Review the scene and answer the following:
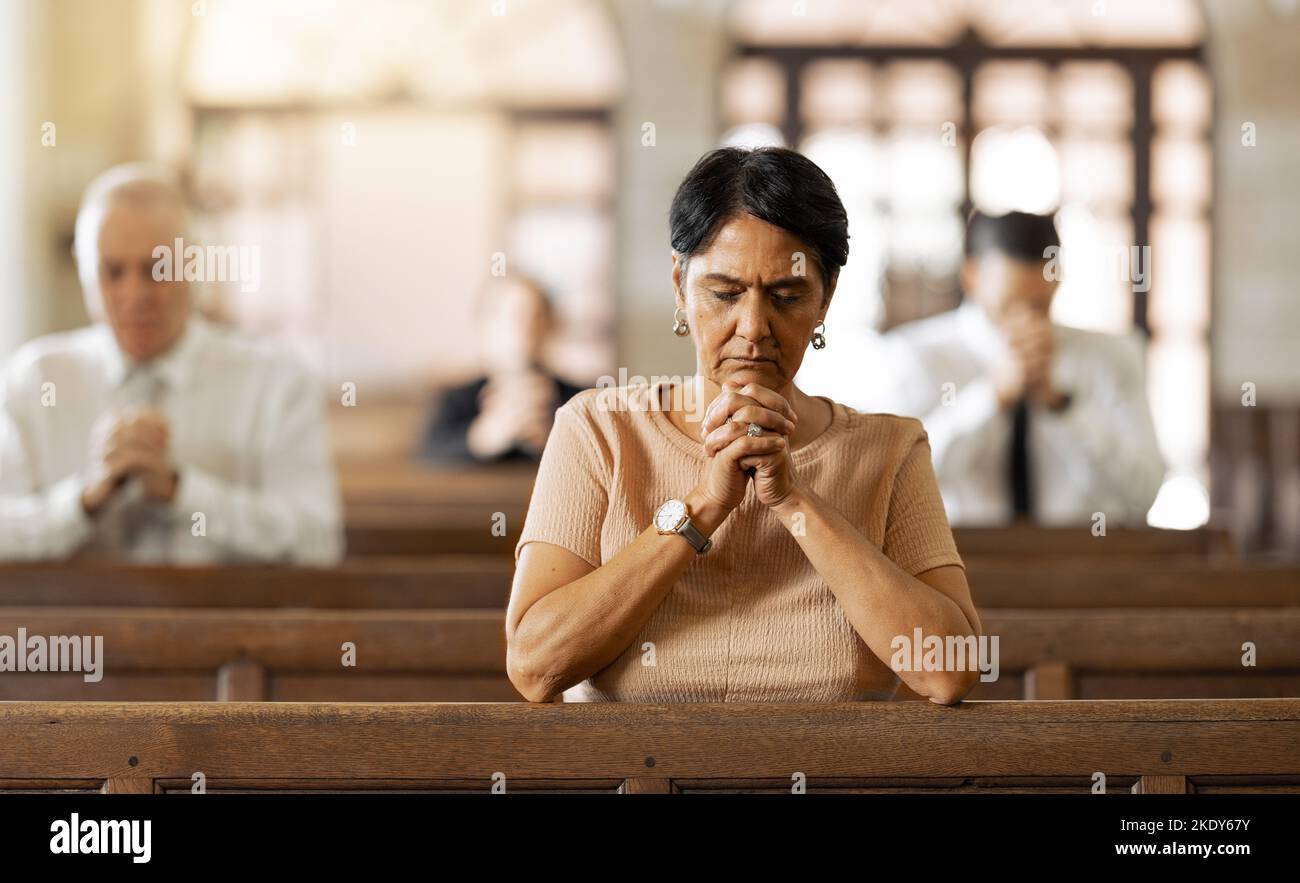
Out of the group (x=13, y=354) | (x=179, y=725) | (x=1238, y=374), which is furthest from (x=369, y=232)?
(x=179, y=725)

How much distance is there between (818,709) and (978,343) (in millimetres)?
3183

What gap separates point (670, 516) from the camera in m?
1.93

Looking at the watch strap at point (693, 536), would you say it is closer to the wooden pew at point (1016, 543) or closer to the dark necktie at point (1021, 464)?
the wooden pew at point (1016, 543)

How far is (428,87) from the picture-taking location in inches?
410

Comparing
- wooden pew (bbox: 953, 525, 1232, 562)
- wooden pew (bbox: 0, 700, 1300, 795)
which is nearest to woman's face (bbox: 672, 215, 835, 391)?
wooden pew (bbox: 0, 700, 1300, 795)

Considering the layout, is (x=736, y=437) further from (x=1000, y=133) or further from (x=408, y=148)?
(x=1000, y=133)

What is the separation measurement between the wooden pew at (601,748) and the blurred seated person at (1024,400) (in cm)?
247

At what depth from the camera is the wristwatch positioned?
1910 mm

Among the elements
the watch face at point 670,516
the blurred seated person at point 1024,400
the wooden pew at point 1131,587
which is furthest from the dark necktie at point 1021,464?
the watch face at point 670,516

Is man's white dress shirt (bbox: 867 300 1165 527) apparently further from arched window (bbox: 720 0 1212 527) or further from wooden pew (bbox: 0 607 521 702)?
arched window (bbox: 720 0 1212 527)

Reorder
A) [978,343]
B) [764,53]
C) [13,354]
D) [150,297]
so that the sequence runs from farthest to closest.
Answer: [764,53], [13,354], [978,343], [150,297]

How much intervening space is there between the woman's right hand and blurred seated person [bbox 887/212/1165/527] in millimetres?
2441

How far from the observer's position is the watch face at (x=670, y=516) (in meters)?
1.92

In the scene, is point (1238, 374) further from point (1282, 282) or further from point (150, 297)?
point (150, 297)
